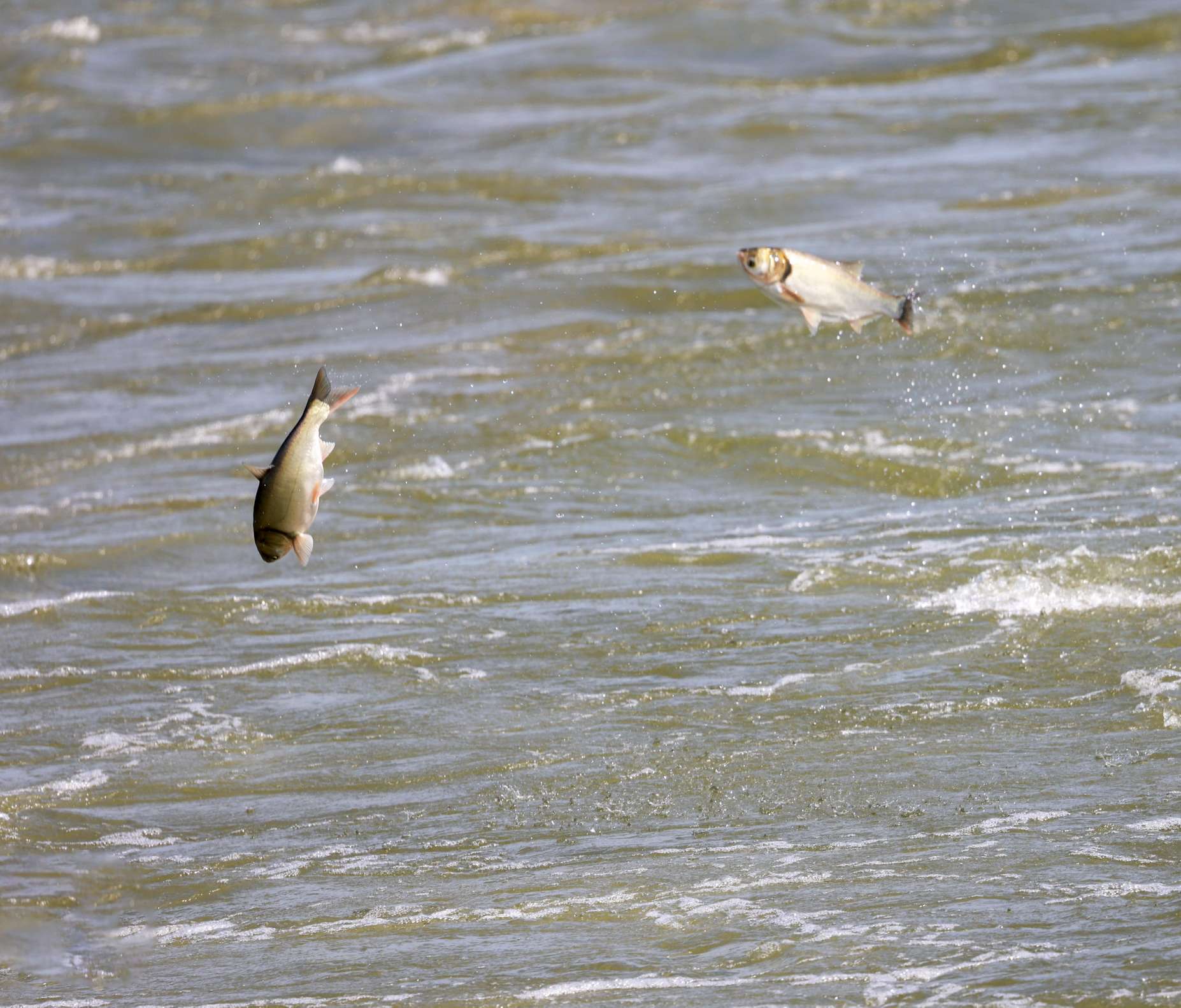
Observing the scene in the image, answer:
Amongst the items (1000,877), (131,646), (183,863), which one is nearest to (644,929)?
(1000,877)

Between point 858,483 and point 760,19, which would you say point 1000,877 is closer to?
point 858,483

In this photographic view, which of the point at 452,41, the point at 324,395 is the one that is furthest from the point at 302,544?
the point at 452,41

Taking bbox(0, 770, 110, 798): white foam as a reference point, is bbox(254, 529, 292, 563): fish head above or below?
above

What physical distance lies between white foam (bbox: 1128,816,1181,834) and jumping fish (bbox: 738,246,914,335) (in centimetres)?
191

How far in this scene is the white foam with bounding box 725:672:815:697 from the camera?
7.64 meters

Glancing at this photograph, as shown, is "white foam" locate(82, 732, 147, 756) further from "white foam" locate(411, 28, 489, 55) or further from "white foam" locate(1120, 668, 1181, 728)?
A: "white foam" locate(411, 28, 489, 55)

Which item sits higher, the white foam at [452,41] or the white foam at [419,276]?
the white foam at [452,41]

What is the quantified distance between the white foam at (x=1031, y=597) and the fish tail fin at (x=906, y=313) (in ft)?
5.43

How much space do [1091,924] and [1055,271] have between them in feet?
32.5

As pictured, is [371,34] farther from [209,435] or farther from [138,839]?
[138,839]

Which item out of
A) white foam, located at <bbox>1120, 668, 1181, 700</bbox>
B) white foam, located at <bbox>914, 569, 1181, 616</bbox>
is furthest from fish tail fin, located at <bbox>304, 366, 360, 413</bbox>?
white foam, located at <bbox>914, 569, 1181, 616</bbox>

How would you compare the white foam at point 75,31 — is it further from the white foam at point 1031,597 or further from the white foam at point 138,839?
the white foam at point 138,839

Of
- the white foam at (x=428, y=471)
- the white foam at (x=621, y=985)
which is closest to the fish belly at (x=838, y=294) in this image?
the white foam at (x=621, y=985)

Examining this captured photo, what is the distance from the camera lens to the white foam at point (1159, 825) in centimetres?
594
